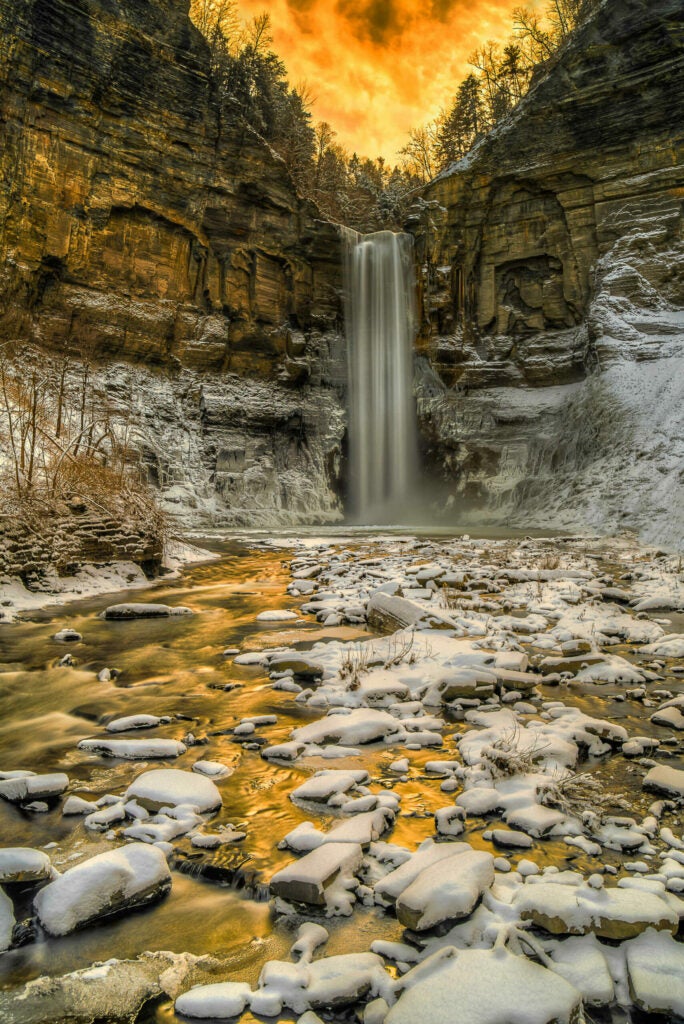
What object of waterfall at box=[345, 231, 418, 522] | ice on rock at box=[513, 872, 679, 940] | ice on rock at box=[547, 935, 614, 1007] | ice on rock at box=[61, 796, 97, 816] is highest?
waterfall at box=[345, 231, 418, 522]

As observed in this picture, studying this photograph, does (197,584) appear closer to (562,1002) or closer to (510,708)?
(510,708)

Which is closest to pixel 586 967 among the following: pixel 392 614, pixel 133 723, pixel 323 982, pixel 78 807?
pixel 323 982

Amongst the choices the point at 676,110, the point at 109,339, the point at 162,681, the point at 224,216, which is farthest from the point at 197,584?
the point at 676,110

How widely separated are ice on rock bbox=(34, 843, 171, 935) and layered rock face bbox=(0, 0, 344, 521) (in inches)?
905

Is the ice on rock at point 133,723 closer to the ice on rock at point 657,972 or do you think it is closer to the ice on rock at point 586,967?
the ice on rock at point 586,967

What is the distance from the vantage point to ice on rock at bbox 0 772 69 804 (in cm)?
279

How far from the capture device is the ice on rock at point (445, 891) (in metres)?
1.90

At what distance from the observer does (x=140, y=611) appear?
700cm

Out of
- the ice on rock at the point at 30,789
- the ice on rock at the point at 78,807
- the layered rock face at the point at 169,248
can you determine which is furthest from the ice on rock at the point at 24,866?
the layered rock face at the point at 169,248

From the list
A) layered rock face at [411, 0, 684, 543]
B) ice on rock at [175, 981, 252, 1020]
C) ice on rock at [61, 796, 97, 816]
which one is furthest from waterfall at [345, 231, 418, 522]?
ice on rock at [175, 981, 252, 1020]

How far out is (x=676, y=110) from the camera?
23.7 metres

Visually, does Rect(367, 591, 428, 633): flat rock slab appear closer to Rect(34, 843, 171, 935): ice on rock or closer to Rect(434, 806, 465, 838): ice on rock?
Rect(434, 806, 465, 838): ice on rock

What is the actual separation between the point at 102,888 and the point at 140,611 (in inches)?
205

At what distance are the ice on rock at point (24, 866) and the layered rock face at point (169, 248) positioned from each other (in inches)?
901
